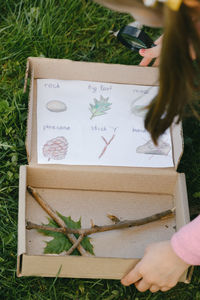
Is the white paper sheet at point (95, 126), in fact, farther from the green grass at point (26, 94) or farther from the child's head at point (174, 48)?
the child's head at point (174, 48)

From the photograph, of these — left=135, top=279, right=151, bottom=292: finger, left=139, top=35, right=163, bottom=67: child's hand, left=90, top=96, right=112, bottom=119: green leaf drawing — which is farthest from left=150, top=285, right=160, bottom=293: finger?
left=139, top=35, right=163, bottom=67: child's hand

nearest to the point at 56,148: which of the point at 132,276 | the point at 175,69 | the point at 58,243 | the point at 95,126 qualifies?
the point at 95,126

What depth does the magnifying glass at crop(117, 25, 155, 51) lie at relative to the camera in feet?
4.69

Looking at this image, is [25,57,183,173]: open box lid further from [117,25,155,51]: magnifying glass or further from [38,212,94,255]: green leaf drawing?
[38,212,94,255]: green leaf drawing

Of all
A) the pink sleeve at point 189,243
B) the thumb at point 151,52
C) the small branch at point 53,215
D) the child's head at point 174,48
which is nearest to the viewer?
the child's head at point 174,48

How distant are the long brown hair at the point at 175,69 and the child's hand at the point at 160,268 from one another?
285mm

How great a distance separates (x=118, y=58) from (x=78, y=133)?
0.44 m

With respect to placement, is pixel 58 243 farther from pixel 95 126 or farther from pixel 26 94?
pixel 26 94

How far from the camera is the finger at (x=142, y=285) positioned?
3.65 feet

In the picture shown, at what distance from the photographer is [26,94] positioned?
147 centimetres

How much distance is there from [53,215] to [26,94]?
448mm

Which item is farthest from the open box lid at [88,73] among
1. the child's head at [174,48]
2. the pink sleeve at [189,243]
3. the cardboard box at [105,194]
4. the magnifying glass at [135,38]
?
the child's head at [174,48]

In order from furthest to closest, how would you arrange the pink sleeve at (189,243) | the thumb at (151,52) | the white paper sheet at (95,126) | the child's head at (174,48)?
the thumb at (151,52) < the white paper sheet at (95,126) < the pink sleeve at (189,243) < the child's head at (174,48)

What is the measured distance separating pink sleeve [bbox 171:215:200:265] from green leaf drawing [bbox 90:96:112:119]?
43cm
